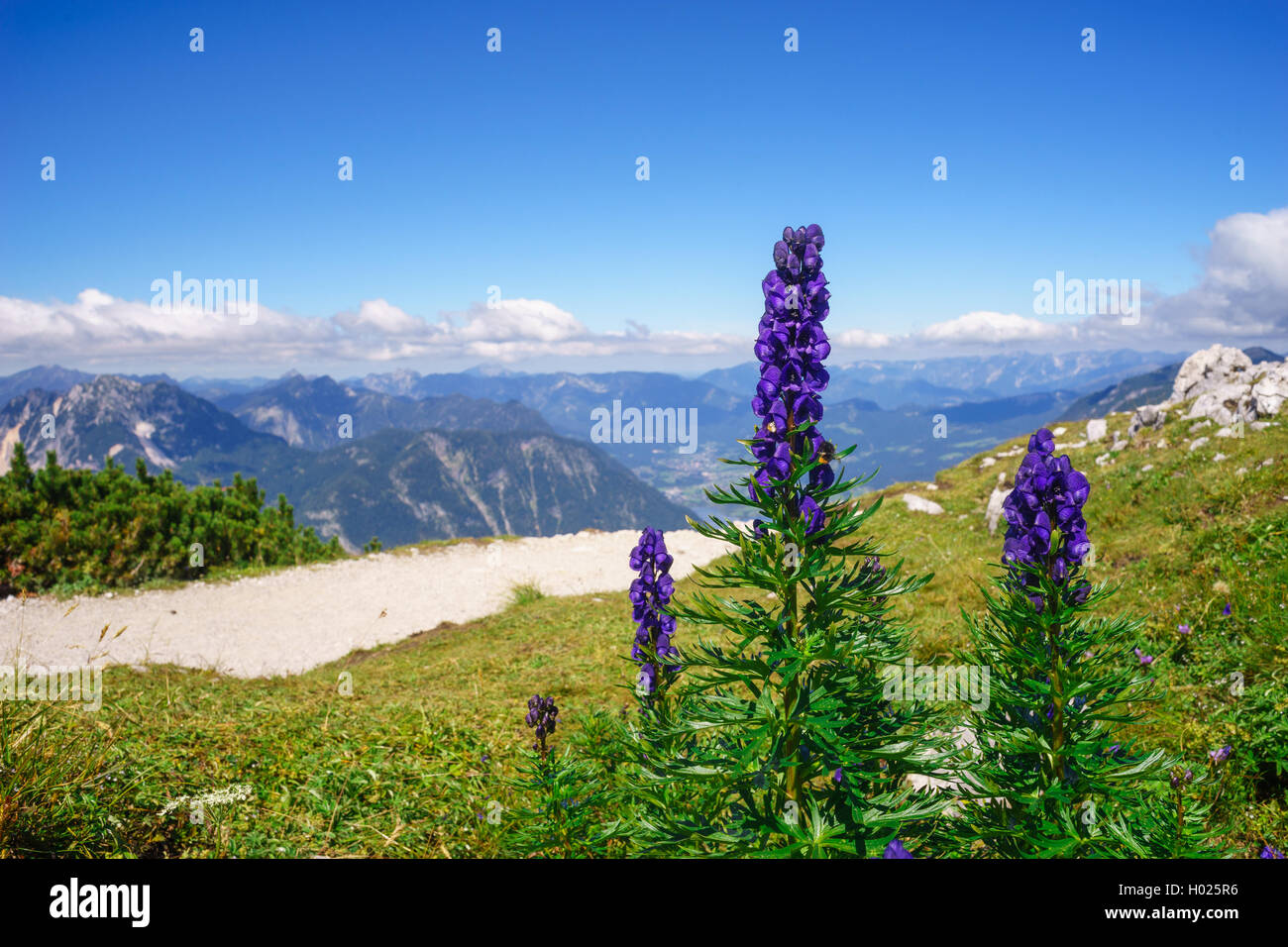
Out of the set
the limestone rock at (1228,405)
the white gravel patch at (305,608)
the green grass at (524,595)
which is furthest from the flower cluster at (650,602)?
the limestone rock at (1228,405)

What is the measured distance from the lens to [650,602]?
4.81 m

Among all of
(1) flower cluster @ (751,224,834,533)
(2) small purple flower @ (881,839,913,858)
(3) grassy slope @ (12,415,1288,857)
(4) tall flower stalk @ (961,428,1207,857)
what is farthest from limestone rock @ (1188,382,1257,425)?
(2) small purple flower @ (881,839,913,858)

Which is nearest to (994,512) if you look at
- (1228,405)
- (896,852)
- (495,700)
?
(1228,405)

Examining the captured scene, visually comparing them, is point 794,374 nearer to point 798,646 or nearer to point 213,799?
point 798,646

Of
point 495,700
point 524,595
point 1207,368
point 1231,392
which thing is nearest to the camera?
point 495,700

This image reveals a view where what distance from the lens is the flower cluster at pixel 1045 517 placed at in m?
3.34

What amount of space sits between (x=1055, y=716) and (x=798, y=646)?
141cm

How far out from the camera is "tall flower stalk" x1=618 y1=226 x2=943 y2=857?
2824mm

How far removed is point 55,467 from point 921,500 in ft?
94.1

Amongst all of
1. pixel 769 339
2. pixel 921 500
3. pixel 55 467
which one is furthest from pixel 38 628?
pixel 921 500

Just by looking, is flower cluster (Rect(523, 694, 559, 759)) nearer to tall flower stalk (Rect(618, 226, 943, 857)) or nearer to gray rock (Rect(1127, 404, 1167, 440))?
tall flower stalk (Rect(618, 226, 943, 857))

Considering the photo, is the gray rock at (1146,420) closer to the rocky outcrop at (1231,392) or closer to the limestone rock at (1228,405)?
the rocky outcrop at (1231,392)
